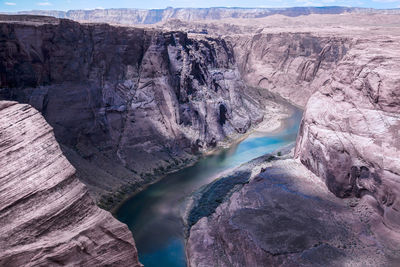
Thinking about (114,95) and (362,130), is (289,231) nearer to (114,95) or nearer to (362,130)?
(362,130)

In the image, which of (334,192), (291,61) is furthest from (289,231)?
(291,61)

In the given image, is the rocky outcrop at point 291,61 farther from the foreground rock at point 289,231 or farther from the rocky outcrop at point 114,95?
the foreground rock at point 289,231

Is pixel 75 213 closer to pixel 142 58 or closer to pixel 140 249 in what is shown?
pixel 140 249

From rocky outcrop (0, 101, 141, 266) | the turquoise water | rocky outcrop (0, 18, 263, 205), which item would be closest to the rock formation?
the turquoise water

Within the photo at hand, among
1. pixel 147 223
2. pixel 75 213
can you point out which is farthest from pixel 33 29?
pixel 75 213

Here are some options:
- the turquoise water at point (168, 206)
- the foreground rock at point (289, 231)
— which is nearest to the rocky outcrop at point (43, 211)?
the foreground rock at point (289, 231)

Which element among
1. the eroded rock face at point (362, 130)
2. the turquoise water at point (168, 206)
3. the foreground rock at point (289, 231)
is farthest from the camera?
the turquoise water at point (168, 206)

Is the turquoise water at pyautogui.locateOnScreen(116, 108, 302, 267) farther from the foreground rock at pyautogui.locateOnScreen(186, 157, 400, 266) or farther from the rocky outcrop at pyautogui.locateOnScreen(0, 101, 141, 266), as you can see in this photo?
the rocky outcrop at pyautogui.locateOnScreen(0, 101, 141, 266)
